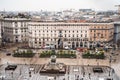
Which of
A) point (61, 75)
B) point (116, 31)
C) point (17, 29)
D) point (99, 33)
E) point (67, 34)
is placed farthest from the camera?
point (17, 29)

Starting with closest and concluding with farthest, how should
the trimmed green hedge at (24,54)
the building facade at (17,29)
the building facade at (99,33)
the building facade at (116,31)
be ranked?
the trimmed green hedge at (24,54)
the building facade at (99,33)
the building facade at (116,31)
the building facade at (17,29)

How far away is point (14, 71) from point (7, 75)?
2.00 m

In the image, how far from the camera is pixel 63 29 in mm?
53625

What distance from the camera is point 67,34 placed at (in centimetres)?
5369

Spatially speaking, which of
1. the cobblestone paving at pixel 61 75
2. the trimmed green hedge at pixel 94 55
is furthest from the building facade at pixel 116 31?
the cobblestone paving at pixel 61 75

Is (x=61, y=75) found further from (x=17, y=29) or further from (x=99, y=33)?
(x=17, y=29)

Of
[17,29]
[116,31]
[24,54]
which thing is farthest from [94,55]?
[17,29]

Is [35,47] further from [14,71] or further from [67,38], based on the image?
[14,71]

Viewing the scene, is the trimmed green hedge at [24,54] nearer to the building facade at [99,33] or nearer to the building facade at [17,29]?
the building facade at [99,33]

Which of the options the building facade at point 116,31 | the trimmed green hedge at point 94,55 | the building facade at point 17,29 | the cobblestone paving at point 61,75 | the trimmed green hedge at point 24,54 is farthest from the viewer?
the building facade at point 17,29

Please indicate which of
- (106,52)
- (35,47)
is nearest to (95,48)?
(106,52)

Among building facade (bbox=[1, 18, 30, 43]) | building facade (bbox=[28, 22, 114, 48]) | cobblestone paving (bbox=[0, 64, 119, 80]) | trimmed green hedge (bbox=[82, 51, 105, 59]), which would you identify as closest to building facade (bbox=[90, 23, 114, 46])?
building facade (bbox=[28, 22, 114, 48])

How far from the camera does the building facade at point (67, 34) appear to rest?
53.3m

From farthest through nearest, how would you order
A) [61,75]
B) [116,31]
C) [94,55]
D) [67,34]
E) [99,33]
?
[116,31] → [67,34] → [99,33] → [94,55] → [61,75]
